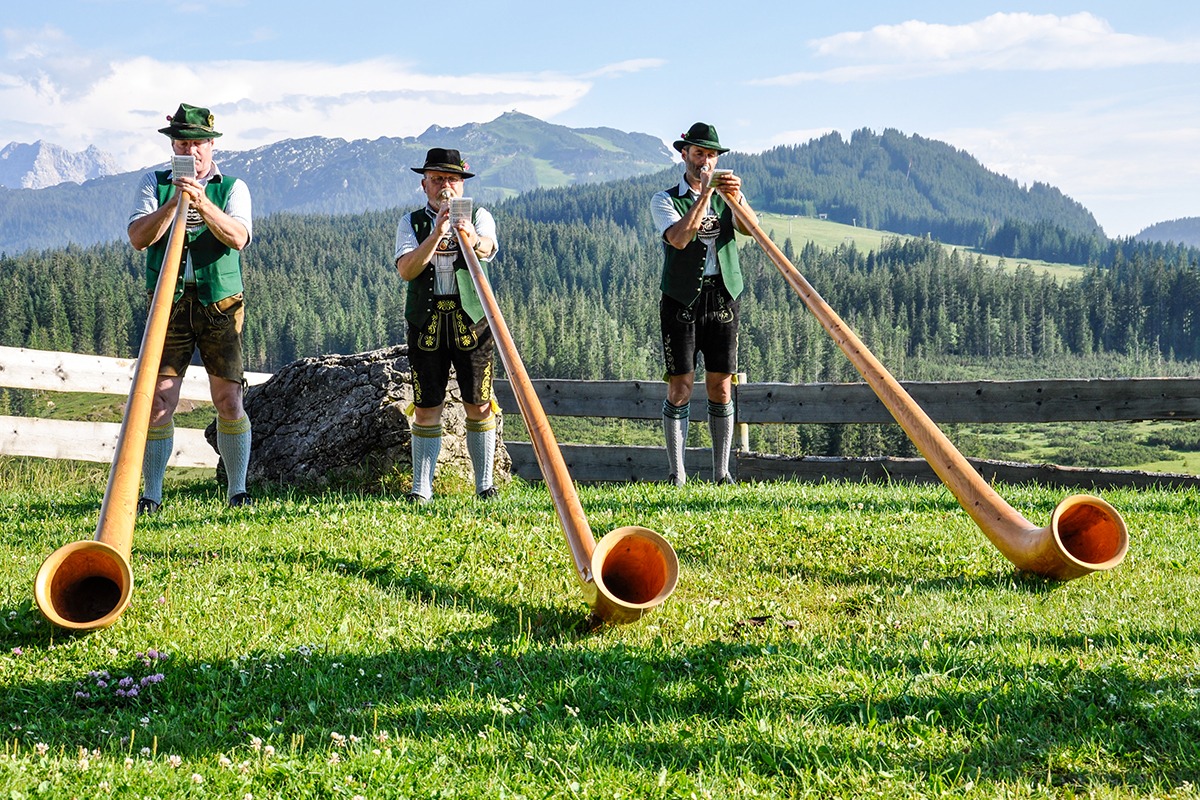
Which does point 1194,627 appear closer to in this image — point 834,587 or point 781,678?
point 834,587

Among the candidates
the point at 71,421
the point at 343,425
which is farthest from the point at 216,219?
the point at 71,421

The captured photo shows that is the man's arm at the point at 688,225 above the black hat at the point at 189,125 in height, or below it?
below

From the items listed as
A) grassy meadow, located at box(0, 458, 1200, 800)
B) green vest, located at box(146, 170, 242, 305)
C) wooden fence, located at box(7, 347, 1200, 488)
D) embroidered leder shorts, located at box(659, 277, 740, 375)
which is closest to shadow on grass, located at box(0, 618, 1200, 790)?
grassy meadow, located at box(0, 458, 1200, 800)

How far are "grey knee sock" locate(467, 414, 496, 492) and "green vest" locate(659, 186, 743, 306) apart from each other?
69.5 inches

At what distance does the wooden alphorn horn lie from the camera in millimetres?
3846

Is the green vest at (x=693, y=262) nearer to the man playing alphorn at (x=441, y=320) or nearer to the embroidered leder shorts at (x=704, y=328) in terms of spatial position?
the embroidered leder shorts at (x=704, y=328)

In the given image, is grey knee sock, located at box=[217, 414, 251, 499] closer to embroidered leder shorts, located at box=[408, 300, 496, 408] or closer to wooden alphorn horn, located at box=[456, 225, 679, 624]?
embroidered leder shorts, located at box=[408, 300, 496, 408]

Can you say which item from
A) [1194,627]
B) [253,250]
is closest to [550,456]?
[1194,627]

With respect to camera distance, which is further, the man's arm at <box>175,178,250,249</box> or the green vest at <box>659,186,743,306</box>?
the green vest at <box>659,186,743,306</box>

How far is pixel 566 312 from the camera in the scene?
149500mm

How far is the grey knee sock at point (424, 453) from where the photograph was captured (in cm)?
712

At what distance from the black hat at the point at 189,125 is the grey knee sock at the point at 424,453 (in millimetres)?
2441

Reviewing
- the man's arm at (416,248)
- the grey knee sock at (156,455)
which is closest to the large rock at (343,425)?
the man's arm at (416,248)

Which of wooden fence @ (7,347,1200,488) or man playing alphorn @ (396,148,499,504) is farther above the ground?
man playing alphorn @ (396,148,499,504)
